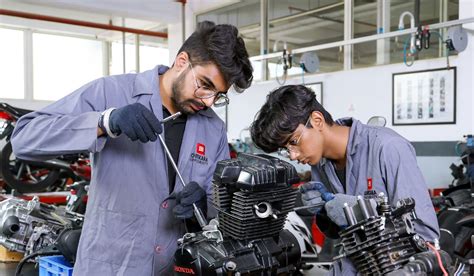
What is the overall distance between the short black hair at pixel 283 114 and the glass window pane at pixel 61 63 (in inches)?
312

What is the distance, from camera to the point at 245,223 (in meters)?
1.22

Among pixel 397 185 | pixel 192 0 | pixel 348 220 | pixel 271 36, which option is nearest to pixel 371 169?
pixel 397 185

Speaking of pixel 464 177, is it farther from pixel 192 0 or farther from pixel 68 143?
pixel 192 0

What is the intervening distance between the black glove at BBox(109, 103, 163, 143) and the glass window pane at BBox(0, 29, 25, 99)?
7.78m

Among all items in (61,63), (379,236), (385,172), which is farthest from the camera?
(61,63)

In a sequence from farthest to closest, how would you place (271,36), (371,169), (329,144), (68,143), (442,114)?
(271,36), (442,114), (329,144), (371,169), (68,143)

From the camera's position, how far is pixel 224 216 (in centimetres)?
128

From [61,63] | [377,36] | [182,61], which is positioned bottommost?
[182,61]

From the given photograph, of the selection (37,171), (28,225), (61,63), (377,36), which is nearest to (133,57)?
(61,63)

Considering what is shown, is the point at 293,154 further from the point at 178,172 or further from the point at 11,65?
the point at 11,65

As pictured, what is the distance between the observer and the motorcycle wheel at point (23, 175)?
Result: 16.7 ft

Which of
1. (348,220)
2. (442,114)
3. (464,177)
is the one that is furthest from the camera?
(442,114)

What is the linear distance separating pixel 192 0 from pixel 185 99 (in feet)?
17.8

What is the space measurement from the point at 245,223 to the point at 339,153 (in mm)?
507
